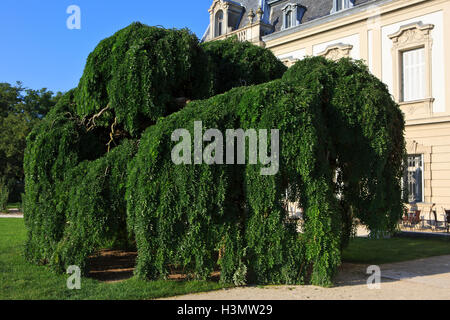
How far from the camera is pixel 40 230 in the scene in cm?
915

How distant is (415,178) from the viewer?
18.4 metres

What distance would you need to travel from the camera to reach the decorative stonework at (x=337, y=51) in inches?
818

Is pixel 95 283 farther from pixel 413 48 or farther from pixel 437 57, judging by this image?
pixel 413 48

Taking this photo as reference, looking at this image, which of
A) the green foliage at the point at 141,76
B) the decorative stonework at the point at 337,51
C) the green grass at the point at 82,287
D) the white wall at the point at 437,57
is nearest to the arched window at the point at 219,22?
the decorative stonework at the point at 337,51

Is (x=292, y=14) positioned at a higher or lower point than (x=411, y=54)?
higher

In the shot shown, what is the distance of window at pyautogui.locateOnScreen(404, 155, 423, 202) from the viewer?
59.8 feet

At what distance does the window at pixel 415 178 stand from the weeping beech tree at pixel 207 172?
10.4 metres

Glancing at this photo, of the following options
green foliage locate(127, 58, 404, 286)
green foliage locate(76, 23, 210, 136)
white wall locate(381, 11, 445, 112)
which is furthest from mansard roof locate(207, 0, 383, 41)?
green foliage locate(127, 58, 404, 286)

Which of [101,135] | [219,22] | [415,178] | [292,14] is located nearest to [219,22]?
[219,22]

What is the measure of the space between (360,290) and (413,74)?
47.0 ft

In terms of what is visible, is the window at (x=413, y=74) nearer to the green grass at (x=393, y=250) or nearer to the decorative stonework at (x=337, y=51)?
the decorative stonework at (x=337, y=51)

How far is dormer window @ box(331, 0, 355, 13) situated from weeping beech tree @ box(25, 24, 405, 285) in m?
13.9

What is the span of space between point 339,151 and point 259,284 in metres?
2.89

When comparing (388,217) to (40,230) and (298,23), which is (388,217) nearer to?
(40,230)
